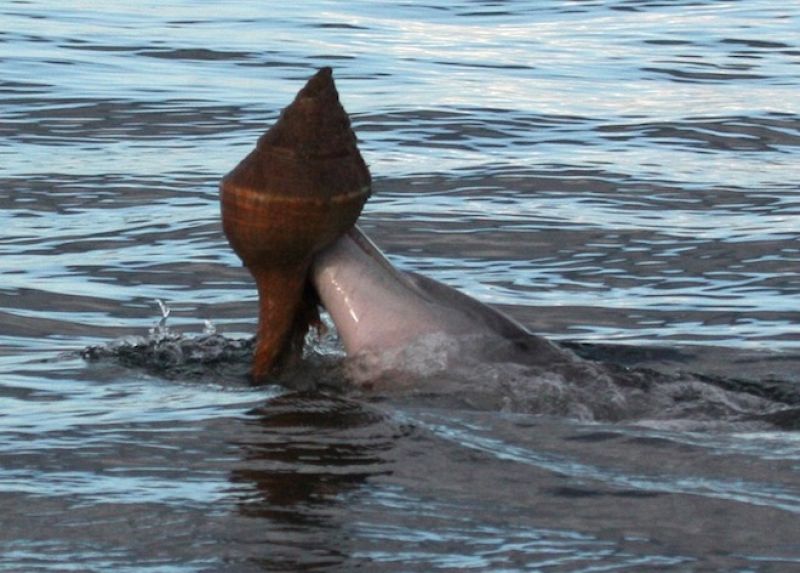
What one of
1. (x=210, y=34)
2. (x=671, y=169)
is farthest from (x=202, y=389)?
(x=210, y=34)

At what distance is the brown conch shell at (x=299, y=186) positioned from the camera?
629 cm

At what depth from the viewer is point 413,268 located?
31.4ft

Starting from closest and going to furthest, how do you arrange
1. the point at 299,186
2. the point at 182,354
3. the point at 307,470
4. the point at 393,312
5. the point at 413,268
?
the point at 307,470 → the point at 299,186 → the point at 393,312 → the point at 182,354 → the point at 413,268

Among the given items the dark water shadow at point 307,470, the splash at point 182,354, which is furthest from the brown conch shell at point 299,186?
the splash at point 182,354

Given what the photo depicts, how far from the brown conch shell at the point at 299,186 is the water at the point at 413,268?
1.79ft

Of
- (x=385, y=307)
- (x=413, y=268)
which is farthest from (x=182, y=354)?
(x=413, y=268)

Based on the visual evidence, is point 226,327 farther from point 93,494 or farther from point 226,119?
point 226,119

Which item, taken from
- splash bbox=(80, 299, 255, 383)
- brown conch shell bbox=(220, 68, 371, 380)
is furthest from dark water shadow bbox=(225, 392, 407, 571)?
splash bbox=(80, 299, 255, 383)

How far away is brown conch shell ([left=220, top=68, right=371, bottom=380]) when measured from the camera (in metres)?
6.29

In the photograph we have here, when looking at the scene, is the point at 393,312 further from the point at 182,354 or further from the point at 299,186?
the point at 182,354

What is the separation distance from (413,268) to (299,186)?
131 inches

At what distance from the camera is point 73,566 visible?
197 inches


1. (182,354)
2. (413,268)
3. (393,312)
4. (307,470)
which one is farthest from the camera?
(413,268)

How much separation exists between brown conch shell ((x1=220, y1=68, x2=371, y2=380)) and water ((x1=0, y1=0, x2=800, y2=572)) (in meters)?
0.54
